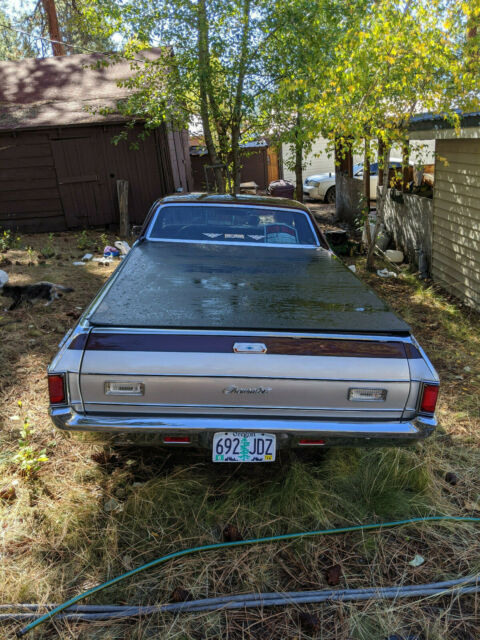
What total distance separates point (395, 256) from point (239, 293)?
703 cm

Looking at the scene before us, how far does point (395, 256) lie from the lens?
9.62 m

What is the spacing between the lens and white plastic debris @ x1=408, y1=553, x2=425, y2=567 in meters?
2.65

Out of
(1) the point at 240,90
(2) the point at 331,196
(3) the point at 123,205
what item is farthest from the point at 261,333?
(2) the point at 331,196

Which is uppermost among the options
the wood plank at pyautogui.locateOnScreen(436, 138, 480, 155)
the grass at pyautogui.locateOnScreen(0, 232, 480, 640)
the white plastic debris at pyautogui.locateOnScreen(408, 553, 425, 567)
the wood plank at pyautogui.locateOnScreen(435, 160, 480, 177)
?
the wood plank at pyautogui.locateOnScreen(436, 138, 480, 155)

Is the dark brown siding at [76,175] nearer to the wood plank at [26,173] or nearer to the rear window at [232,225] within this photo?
the wood plank at [26,173]

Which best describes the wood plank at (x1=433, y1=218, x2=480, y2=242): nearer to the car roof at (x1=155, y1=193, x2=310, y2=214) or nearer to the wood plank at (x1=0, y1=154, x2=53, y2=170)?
the car roof at (x1=155, y1=193, x2=310, y2=214)

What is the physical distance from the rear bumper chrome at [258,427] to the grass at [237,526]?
55cm

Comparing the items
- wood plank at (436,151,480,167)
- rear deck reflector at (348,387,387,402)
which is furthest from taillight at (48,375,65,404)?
wood plank at (436,151,480,167)

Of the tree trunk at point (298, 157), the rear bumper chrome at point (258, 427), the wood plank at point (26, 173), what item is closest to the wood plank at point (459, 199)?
the tree trunk at point (298, 157)

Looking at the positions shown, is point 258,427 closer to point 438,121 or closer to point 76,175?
point 438,121

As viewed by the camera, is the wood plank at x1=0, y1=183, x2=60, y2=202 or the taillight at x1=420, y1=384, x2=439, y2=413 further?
the wood plank at x1=0, y1=183, x2=60, y2=202

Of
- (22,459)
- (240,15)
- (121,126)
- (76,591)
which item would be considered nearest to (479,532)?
(76,591)

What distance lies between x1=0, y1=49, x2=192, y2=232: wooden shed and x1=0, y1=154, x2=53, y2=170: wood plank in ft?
0.07

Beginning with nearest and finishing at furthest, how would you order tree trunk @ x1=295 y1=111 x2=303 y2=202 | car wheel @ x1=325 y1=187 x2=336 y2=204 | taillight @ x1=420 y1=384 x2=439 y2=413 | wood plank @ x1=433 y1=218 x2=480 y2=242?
taillight @ x1=420 y1=384 x2=439 y2=413, wood plank @ x1=433 y1=218 x2=480 y2=242, tree trunk @ x1=295 y1=111 x2=303 y2=202, car wheel @ x1=325 y1=187 x2=336 y2=204
